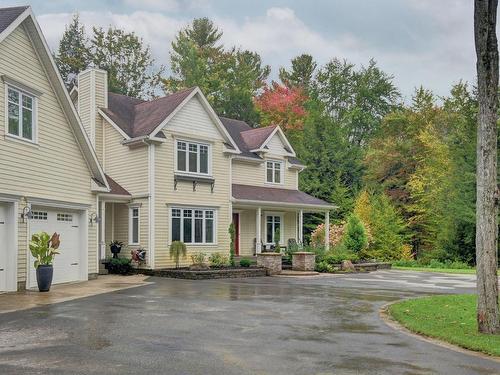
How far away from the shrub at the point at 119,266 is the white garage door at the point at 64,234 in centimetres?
371

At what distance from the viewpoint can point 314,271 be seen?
83.8ft

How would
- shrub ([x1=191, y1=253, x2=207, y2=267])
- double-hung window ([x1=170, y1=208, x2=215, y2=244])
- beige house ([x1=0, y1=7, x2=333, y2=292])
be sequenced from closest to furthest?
beige house ([x1=0, y1=7, x2=333, y2=292]), shrub ([x1=191, y1=253, x2=207, y2=267]), double-hung window ([x1=170, y1=208, x2=215, y2=244])

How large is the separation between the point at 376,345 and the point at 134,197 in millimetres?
17228

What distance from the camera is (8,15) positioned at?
15.8 metres

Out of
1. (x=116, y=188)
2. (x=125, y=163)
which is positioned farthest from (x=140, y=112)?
(x=116, y=188)

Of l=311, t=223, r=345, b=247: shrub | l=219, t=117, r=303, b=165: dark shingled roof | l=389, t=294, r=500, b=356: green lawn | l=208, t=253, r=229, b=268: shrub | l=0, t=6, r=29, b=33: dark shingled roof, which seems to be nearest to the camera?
l=389, t=294, r=500, b=356: green lawn

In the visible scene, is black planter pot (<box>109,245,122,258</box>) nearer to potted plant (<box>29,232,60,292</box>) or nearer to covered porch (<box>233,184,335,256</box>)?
covered porch (<box>233,184,335,256</box>)

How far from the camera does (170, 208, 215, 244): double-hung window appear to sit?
24844 millimetres

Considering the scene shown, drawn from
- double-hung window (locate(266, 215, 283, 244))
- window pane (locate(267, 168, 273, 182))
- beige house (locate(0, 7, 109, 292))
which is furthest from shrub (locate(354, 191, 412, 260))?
beige house (locate(0, 7, 109, 292))

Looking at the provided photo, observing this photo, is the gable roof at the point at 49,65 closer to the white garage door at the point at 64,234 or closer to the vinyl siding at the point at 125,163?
the white garage door at the point at 64,234

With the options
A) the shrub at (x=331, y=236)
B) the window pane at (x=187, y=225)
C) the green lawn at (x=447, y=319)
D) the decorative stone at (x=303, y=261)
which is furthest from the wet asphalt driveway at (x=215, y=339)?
the shrub at (x=331, y=236)

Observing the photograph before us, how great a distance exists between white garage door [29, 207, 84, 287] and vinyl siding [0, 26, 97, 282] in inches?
20.0

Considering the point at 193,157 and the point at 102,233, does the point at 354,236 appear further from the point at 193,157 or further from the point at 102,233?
the point at 102,233

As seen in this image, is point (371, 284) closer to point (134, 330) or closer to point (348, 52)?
point (134, 330)
